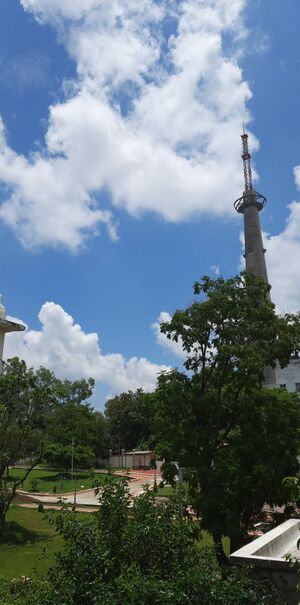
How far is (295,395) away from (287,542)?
6618 millimetres

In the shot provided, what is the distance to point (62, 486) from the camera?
39.6m

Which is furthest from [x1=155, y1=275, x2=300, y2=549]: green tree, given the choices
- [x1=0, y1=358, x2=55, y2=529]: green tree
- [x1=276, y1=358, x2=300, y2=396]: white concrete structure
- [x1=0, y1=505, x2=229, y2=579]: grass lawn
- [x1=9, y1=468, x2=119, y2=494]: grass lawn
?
[x1=276, y1=358, x2=300, y2=396]: white concrete structure

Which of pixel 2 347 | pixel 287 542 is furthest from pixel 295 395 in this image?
pixel 2 347

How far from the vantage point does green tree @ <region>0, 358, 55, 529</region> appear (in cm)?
2192

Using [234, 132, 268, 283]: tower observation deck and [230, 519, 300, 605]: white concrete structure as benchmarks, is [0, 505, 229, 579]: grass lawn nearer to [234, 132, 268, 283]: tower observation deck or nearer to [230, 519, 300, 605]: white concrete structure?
[230, 519, 300, 605]: white concrete structure

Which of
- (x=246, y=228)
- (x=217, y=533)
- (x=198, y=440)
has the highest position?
(x=246, y=228)

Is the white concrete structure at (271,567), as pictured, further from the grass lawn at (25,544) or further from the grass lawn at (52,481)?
the grass lawn at (52,481)

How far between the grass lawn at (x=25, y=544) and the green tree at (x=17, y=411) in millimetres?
1055

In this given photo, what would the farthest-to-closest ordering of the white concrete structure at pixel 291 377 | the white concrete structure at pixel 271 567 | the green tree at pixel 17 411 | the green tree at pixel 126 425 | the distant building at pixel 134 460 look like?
1. the green tree at pixel 126 425
2. the distant building at pixel 134 460
3. the white concrete structure at pixel 291 377
4. the green tree at pixel 17 411
5. the white concrete structure at pixel 271 567

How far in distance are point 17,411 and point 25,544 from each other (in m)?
5.62

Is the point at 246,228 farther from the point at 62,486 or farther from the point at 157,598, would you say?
the point at 157,598

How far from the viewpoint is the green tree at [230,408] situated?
12.3 metres

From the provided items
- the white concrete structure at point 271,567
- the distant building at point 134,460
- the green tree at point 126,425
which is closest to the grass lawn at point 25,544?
the white concrete structure at point 271,567

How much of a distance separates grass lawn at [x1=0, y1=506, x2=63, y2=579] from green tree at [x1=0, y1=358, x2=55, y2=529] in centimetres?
105
